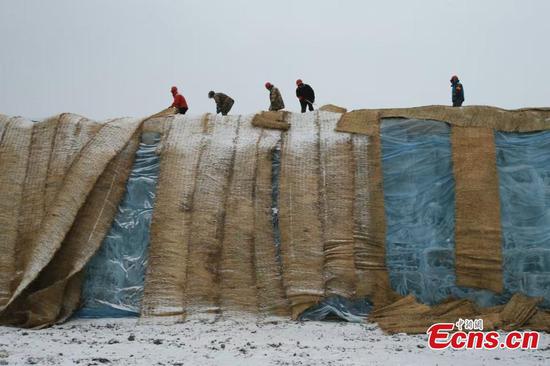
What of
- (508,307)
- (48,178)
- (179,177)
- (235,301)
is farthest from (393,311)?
(48,178)

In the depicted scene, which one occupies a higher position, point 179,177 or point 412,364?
point 179,177

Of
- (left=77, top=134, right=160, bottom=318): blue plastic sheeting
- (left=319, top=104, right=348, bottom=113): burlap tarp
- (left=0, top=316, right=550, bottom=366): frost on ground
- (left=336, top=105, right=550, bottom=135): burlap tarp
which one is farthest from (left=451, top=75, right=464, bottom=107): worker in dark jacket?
(left=77, top=134, right=160, bottom=318): blue plastic sheeting

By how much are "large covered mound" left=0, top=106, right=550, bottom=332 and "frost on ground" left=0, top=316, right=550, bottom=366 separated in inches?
13.8

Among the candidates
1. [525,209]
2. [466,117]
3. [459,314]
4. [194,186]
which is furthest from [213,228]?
[525,209]

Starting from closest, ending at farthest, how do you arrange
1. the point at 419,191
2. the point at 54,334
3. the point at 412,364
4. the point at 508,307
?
the point at 412,364, the point at 54,334, the point at 508,307, the point at 419,191

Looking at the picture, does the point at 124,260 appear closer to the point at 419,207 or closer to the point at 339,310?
the point at 339,310

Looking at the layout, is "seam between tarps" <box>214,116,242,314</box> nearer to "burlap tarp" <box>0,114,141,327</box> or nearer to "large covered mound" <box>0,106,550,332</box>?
"large covered mound" <box>0,106,550,332</box>

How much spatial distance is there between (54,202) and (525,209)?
6048mm

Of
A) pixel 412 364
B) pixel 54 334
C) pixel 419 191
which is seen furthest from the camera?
pixel 419 191

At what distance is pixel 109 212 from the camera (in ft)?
29.1

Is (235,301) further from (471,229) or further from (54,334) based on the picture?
(471,229)

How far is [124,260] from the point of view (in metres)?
8.73

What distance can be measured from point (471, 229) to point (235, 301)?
311cm

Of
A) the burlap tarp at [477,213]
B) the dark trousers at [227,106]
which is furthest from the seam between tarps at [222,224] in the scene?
the burlap tarp at [477,213]
